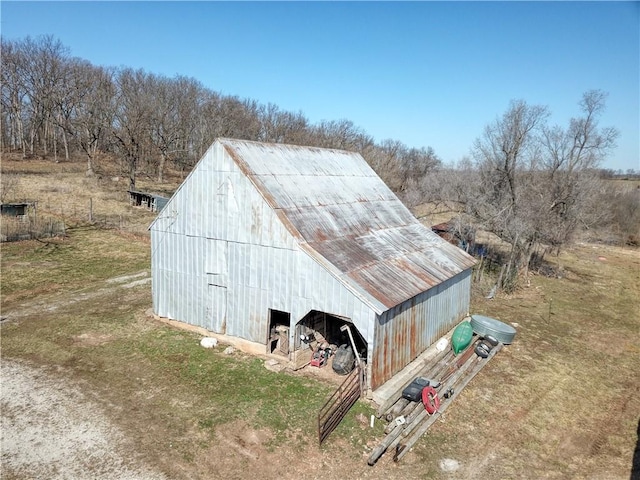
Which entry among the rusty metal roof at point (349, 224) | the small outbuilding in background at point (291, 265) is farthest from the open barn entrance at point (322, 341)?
the rusty metal roof at point (349, 224)

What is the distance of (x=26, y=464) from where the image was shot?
9.98 m

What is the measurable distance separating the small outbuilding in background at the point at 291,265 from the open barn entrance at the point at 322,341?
6 centimetres

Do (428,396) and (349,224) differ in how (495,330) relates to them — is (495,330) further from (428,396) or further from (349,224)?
(349,224)

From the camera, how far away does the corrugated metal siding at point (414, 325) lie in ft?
44.5

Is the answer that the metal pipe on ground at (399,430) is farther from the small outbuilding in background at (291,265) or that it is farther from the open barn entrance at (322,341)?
the open barn entrance at (322,341)

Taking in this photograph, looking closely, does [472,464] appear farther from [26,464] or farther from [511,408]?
[26,464]

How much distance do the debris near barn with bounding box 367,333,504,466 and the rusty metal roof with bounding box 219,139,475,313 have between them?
8.16 feet

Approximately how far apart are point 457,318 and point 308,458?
36.2ft

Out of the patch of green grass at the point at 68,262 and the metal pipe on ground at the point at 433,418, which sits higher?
the patch of green grass at the point at 68,262

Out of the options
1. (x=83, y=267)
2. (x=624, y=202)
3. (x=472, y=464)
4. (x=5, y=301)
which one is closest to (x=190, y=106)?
(x=83, y=267)

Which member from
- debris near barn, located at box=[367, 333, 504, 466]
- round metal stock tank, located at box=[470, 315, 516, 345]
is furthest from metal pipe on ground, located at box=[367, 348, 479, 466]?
round metal stock tank, located at box=[470, 315, 516, 345]

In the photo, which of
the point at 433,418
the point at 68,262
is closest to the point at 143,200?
the point at 68,262

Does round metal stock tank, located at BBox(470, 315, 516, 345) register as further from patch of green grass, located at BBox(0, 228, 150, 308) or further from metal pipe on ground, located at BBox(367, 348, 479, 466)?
patch of green grass, located at BBox(0, 228, 150, 308)

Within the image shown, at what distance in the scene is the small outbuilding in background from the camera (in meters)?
14.0
